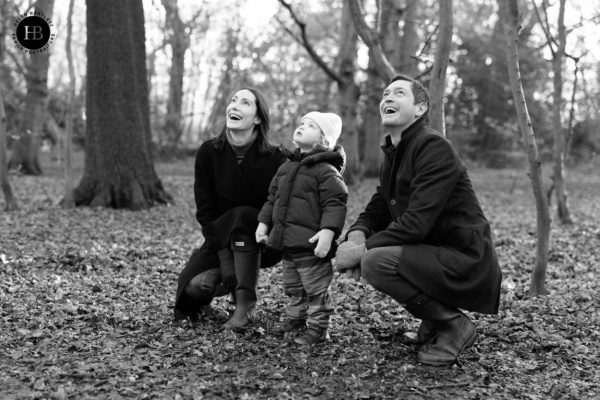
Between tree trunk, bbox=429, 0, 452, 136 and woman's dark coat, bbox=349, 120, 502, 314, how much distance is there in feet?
7.39

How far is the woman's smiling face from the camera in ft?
16.3

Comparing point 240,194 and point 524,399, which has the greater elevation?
point 240,194

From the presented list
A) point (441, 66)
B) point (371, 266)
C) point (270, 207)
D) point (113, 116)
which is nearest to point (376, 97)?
point (113, 116)

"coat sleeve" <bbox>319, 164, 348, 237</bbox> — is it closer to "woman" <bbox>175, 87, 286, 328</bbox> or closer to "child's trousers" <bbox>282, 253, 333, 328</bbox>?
"child's trousers" <bbox>282, 253, 333, 328</bbox>

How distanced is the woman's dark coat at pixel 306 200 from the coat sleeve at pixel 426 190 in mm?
464

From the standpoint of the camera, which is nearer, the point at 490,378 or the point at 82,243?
the point at 490,378

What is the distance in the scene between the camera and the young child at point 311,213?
450 cm

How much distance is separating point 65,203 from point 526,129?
27.3 ft

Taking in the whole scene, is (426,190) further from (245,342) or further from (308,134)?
(245,342)

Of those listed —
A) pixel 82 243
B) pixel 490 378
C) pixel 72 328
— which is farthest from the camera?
pixel 82 243

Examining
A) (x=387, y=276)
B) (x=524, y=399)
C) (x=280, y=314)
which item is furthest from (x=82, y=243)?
(x=524, y=399)

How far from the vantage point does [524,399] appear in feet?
12.6

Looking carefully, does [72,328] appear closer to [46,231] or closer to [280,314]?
[280,314]

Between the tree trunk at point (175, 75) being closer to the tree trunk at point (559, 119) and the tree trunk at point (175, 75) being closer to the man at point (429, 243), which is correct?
the tree trunk at point (559, 119)
